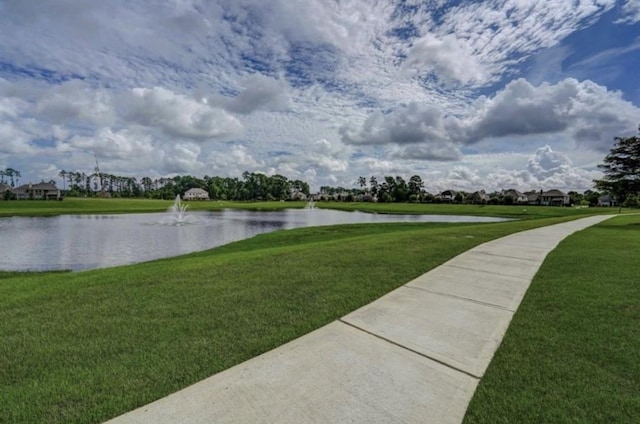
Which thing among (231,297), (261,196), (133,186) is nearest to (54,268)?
(231,297)

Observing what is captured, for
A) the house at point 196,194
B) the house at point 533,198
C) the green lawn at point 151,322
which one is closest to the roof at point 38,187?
the house at point 196,194

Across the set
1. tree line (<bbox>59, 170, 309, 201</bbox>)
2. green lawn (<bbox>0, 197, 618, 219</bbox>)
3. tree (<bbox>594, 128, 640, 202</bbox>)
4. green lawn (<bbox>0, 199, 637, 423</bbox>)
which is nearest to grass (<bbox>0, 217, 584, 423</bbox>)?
green lawn (<bbox>0, 199, 637, 423</bbox>)

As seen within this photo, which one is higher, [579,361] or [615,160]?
[615,160]

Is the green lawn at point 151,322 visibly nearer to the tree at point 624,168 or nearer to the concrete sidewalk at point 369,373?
the concrete sidewalk at point 369,373

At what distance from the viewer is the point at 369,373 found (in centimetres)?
299

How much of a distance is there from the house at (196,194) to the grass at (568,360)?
129m

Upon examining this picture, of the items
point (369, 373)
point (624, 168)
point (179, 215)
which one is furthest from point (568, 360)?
point (179, 215)

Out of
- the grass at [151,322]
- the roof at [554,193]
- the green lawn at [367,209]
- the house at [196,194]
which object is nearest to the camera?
the grass at [151,322]

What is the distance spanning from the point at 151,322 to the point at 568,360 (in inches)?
184

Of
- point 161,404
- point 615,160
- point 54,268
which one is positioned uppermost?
point 615,160

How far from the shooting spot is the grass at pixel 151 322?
2.73 m

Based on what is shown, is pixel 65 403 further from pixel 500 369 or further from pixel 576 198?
pixel 576 198

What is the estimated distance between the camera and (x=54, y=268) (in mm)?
11672

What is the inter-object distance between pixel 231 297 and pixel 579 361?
4.38m
